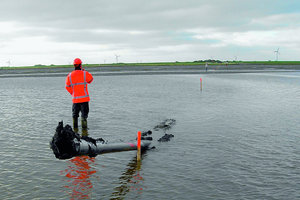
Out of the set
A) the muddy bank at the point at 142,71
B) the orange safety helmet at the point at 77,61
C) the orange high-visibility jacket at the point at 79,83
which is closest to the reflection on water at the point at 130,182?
the orange high-visibility jacket at the point at 79,83

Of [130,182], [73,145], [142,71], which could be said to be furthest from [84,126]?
[142,71]

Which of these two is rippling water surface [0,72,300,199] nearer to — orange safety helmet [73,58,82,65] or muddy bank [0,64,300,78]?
orange safety helmet [73,58,82,65]

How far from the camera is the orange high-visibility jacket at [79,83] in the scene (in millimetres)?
12930

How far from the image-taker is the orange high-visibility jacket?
509 inches

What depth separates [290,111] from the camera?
20422mm

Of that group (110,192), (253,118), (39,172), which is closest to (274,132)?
(253,118)

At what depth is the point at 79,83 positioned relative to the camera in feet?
42.8

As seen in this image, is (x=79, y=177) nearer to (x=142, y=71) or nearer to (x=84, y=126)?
(x=84, y=126)

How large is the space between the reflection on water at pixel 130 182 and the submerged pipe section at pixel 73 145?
0.80 meters

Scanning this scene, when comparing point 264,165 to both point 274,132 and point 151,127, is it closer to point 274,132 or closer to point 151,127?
point 274,132

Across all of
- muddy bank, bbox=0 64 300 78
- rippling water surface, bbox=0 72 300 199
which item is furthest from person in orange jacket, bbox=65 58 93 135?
muddy bank, bbox=0 64 300 78

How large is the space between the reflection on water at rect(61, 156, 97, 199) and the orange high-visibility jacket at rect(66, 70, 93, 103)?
362 cm

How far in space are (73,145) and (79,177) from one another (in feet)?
3.38

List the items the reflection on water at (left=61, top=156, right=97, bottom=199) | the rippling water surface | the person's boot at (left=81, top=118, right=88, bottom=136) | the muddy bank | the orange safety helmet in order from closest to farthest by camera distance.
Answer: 1. the reflection on water at (left=61, top=156, right=97, bottom=199)
2. the rippling water surface
3. the orange safety helmet
4. the person's boot at (left=81, top=118, right=88, bottom=136)
5. the muddy bank
